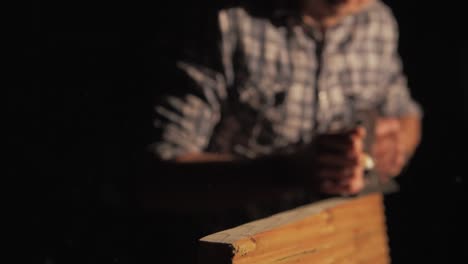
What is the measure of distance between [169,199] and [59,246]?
2.41ft

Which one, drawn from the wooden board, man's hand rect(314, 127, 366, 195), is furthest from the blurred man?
the wooden board

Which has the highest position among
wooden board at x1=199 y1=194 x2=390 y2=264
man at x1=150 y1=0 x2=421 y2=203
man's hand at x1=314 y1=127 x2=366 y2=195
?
man at x1=150 y1=0 x2=421 y2=203

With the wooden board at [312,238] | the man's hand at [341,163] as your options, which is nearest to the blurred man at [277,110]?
the man's hand at [341,163]

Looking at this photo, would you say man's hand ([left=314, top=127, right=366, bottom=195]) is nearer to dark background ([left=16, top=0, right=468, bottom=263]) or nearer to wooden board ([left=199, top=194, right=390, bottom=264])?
wooden board ([left=199, top=194, right=390, bottom=264])

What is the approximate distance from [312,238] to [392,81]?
1.82m

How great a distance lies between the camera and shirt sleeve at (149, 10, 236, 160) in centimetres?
154

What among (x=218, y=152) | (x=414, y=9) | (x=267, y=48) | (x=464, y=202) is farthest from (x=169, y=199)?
(x=414, y=9)

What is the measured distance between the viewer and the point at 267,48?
5.70 ft

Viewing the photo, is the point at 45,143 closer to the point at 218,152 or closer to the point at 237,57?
the point at 218,152

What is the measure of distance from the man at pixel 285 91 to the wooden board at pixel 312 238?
1.05 ft

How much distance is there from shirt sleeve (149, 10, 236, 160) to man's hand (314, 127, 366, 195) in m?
0.49

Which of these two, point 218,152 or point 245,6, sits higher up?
point 245,6

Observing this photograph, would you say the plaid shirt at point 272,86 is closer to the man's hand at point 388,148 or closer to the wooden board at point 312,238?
the man's hand at point 388,148

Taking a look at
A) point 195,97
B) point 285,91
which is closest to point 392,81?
point 285,91
